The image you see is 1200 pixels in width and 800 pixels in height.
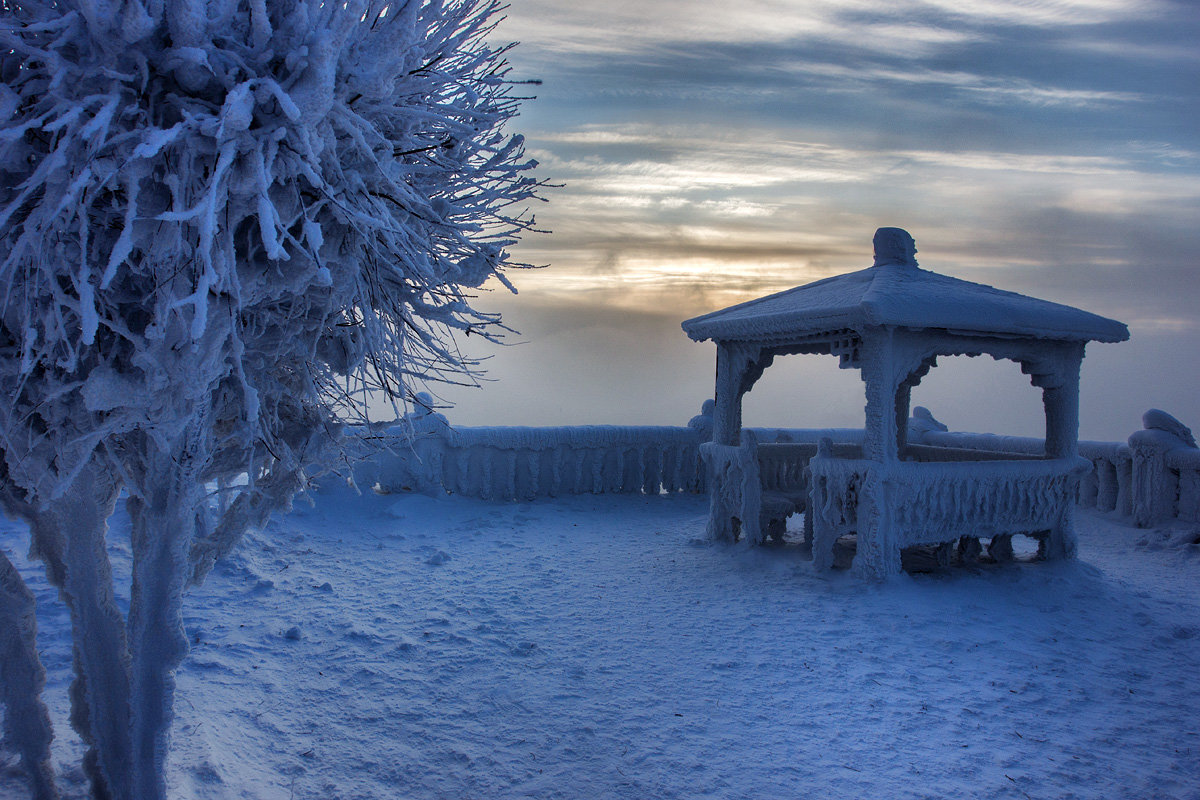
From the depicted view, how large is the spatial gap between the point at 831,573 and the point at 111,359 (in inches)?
283

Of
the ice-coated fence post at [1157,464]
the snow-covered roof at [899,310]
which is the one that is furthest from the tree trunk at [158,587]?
the ice-coated fence post at [1157,464]

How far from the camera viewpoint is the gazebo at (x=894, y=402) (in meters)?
7.35

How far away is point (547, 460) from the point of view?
12.3m

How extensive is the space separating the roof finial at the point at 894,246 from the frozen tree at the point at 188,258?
261 inches

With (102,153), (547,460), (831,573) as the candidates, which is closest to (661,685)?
(831,573)

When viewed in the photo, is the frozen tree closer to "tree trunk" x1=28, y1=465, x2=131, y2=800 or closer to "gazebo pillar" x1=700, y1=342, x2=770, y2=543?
"tree trunk" x1=28, y1=465, x2=131, y2=800

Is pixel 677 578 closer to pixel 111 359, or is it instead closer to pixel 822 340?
pixel 822 340

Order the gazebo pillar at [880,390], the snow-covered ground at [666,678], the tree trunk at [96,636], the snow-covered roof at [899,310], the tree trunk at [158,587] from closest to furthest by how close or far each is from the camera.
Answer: the tree trunk at [158,587] < the tree trunk at [96,636] < the snow-covered ground at [666,678] < the snow-covered roof at [899,310] < the gazebo pillar at [880,390]

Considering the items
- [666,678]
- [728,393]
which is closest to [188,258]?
[666,678]

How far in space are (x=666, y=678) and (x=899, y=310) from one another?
167 inches

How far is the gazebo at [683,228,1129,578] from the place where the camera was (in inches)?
289

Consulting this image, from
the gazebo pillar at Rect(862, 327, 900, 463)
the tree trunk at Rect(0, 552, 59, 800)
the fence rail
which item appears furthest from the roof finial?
the tree trunk at Rect(0, 552, 59, 800)

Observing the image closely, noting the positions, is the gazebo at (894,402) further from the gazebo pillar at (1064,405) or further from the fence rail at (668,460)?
the fence rail at (668,460)

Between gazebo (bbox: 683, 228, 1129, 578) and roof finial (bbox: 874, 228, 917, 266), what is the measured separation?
16 millimetres
